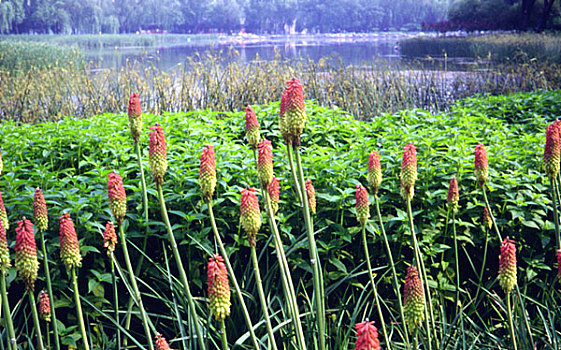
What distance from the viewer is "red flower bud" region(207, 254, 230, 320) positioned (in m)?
1.22

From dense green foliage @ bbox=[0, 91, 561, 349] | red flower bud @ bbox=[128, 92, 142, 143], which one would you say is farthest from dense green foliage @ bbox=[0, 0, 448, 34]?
red flower bud @ bbox=[128, 92, 142, 143]

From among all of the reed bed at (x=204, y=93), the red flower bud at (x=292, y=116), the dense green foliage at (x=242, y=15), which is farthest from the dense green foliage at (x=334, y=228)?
the dense green foliage at (x=242, y=15)

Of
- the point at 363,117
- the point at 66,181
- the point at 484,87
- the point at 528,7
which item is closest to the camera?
the point at 66,181

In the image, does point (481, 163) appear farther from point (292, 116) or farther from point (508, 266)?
point (292, 116)

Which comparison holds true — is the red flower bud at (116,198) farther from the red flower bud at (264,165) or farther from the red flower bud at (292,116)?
the red flower bud at (292,116)

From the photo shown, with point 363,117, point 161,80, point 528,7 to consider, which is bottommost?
point 363,117

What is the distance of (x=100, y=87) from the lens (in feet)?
27.9

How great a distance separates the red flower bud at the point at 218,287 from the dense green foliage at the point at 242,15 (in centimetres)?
8032

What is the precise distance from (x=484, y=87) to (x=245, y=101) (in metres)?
4.99

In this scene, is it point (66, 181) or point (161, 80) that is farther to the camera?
point (161, 80)

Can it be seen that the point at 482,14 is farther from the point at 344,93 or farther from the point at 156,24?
the point at 156,24

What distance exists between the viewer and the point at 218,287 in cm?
125

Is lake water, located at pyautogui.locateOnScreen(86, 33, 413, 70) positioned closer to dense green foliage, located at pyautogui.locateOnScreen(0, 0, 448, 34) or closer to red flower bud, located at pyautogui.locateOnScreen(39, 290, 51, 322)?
red flower bud, located at pyautogui.locateOnScreen(39, 290, 51, 322)

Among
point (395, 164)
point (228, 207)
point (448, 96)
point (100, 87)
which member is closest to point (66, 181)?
point (228, 207)
